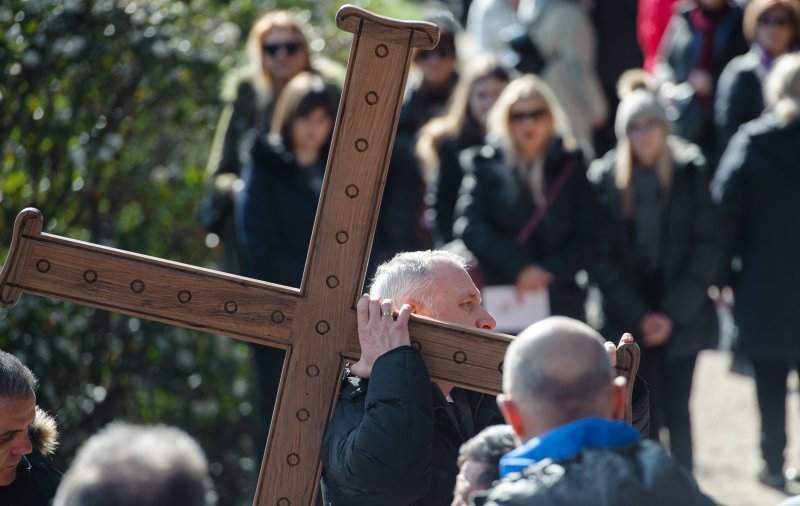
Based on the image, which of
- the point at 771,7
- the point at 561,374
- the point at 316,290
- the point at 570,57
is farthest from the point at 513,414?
the point at 570,57

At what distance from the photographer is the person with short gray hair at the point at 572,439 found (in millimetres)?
2516

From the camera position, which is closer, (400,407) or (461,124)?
(400,407)

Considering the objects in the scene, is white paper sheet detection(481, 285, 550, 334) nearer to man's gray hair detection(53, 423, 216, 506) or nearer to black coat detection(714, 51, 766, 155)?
black coat detection(714, 51, 766, 155)

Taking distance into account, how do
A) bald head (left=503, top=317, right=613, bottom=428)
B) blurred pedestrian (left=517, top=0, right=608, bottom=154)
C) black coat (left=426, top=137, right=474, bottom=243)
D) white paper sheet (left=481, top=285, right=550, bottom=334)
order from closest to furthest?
bald head (left=503, top=317, right=613, bottom=428)
white paper sheet (left=481, top=285, right=550, bottom=334)
black coat (left=426, top=137, right=474, bottom=243)
blurred pedestrian (left=517, top=0, right=608, bottom=154)

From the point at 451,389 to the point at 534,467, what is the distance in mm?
1146

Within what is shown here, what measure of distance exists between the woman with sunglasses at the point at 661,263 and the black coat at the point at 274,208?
146cm

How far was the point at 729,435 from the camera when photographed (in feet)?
26.5

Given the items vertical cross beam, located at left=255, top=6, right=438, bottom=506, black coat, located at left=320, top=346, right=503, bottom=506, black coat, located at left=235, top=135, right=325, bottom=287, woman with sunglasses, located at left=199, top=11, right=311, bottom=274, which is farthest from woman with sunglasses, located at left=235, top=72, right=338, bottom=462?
black coat, located at left=320, top=346, right=503, bottom=506

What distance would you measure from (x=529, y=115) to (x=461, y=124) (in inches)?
32.4

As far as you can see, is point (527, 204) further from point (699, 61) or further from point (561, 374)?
point (561, 374)

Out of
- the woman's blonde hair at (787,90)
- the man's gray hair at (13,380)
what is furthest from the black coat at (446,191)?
the man's gray hair at (13,380)

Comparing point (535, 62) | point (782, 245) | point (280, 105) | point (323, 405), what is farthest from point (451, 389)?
point (535, 62)

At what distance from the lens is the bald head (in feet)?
8.53

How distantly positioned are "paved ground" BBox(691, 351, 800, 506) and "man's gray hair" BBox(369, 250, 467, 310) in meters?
3.69
